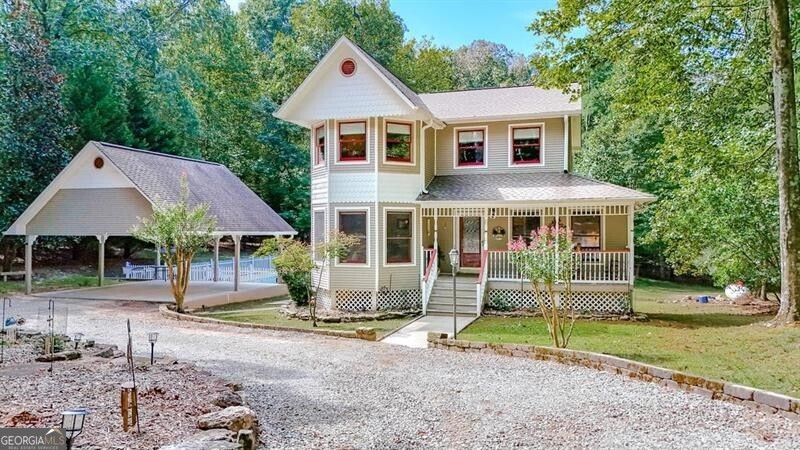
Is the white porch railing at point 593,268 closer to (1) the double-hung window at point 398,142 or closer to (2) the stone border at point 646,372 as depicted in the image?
(1) the double-hung window at point 398,142

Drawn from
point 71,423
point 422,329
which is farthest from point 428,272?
point 71,423

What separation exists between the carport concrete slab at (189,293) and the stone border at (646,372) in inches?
399

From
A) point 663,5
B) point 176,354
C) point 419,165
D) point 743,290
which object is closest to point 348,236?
point 419,165

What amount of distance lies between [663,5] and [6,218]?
26283mm

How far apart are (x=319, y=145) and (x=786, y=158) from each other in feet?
41.4

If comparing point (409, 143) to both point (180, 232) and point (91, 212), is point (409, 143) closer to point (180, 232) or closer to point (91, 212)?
point (180, 232)

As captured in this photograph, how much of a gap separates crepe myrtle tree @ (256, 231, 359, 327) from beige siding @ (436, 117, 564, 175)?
190 inches

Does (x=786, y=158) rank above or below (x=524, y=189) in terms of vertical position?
above

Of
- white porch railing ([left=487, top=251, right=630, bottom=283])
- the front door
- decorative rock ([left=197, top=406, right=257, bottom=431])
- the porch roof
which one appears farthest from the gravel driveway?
the front door

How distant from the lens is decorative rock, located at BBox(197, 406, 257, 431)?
5234 mm

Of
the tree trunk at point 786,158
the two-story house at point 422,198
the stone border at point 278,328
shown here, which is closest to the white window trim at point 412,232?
the two-story house at point 422,198

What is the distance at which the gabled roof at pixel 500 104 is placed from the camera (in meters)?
17.4

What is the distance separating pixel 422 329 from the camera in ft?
43.7

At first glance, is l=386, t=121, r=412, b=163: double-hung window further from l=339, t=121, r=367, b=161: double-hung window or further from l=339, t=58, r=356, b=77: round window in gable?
l=339, t=58, r=356, b=77: round window in gable
